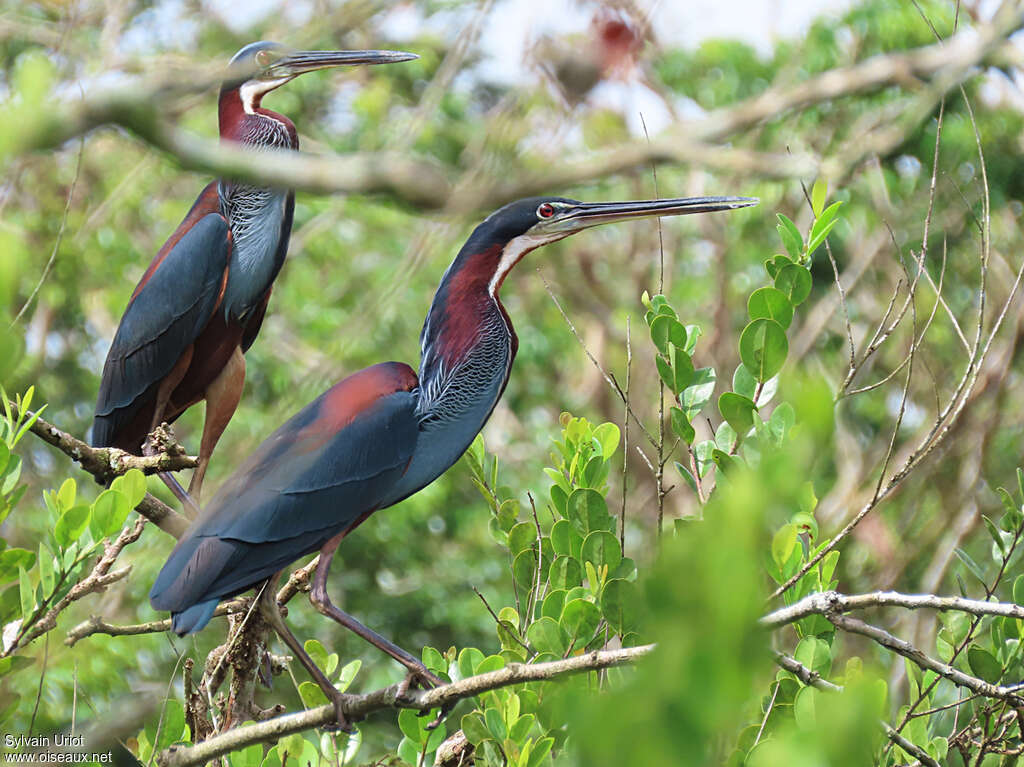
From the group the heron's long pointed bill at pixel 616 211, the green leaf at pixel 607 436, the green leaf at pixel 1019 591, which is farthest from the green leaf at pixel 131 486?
the green leaf at pixel 1019 591

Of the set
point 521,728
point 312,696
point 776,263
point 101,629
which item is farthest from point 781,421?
point 101,629

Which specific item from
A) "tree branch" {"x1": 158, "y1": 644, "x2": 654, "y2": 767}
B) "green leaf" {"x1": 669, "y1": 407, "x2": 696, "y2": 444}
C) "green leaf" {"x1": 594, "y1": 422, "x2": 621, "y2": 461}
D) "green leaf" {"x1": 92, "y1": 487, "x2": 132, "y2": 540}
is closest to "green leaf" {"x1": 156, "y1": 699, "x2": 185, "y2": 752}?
"tree branch" {"x1": 158, "y1": 644, "x2": 654, "y2": 767}

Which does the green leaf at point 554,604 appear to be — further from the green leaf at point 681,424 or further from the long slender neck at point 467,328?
the long slender neck at point 467,328

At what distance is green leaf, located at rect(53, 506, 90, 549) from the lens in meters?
2.28

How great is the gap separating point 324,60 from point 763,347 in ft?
6.07

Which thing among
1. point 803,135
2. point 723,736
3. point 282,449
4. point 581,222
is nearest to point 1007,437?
point 803,135

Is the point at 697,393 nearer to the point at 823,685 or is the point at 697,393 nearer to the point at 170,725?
the point at 823,685

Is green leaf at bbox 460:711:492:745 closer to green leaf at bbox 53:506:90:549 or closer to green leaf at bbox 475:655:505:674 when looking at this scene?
green leaf at bbox 475:655:505:674

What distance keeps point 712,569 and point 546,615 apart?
154 cm

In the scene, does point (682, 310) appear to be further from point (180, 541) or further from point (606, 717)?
point (606, 717)

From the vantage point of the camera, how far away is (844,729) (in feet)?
3.20

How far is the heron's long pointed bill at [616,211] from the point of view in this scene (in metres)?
2.99

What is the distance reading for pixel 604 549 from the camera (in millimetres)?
2467

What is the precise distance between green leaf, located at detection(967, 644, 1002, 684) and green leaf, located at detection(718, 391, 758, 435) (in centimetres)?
63
